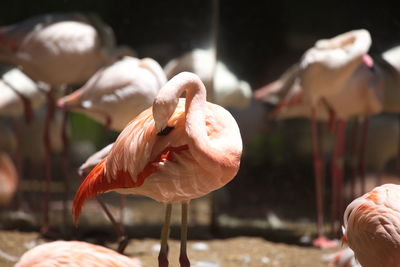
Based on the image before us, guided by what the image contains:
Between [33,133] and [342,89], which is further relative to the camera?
[33,133]

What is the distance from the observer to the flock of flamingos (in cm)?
158

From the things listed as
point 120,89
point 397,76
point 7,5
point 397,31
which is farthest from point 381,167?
point 7,5

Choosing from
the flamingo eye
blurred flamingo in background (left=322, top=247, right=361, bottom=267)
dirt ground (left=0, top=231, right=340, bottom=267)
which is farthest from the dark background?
the flamingo eye

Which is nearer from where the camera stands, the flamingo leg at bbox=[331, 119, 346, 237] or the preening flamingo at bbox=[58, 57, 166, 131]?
the preening flamingo at bbox=[58, 57, 166, 131]

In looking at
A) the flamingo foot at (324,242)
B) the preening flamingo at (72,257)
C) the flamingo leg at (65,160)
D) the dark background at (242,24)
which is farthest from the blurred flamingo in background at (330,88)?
the preening flamingo at (72,257)

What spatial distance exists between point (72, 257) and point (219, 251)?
53.8 inches

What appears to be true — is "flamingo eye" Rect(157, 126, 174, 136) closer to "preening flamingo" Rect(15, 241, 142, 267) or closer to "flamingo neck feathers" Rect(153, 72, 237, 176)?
"flamingo neck feathers" Rect(153, 72, 237, 176)

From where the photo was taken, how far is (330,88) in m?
2.71

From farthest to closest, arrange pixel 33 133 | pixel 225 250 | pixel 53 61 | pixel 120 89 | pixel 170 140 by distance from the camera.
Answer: pixel 33 133
pixel 225 250
pixel 53 61
pixel 120 89
pixel 170 140

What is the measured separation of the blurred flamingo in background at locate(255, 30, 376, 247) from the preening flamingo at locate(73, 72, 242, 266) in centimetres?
109

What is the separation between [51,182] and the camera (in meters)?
3.00

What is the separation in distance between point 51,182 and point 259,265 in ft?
3.67

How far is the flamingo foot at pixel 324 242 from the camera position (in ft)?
9.25

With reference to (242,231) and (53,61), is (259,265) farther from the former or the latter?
(53,61)
